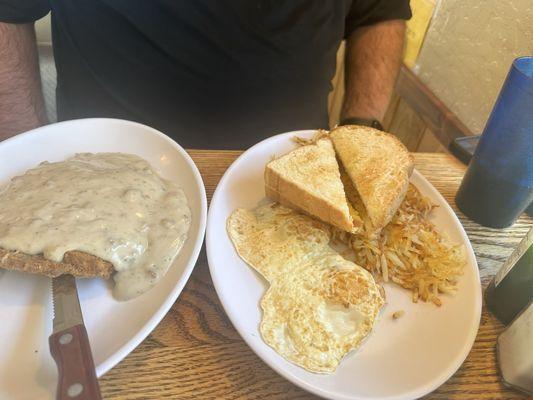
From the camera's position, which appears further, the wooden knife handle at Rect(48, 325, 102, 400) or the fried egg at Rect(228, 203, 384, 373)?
the fried egg at Rect(228, 203, 384, 373)

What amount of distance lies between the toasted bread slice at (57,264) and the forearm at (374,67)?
1.50 m

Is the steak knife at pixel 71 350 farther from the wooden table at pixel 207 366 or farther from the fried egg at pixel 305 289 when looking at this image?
the fried egg at pixel 305 289

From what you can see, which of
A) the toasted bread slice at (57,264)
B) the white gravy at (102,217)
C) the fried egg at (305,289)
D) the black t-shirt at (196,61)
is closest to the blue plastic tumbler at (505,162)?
the fried egg at (305,289)

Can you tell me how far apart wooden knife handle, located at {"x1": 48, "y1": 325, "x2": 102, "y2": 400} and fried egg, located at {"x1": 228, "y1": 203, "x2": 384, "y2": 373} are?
36 cm

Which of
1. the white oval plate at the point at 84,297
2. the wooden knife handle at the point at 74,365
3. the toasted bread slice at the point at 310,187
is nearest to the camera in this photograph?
the wooden knife handle at the point at 74,365

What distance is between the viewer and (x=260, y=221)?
3.92 feet

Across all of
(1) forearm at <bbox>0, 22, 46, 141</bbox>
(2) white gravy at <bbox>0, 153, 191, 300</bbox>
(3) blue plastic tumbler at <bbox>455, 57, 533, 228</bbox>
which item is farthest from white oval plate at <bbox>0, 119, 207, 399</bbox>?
(3) blue plastic tumbler at <bbox>455, 57, 533, 228</bbox>

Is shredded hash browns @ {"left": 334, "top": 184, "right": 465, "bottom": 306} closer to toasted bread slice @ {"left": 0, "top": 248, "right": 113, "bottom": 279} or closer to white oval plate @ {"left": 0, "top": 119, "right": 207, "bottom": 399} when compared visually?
white oval plate @ {"left": 0, "top": 119, "right": 207, "bottom": 399}

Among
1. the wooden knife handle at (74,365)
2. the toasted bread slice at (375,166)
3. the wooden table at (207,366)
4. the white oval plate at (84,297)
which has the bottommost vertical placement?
the wooden table at (207,366)

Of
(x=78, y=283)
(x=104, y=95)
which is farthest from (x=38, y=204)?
(x=104, y=95)

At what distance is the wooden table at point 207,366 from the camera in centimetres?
86

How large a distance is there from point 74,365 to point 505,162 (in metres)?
1.24

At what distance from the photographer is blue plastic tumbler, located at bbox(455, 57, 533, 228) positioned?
1.13 metres

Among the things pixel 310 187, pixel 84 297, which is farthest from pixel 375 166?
pixel 84 297
